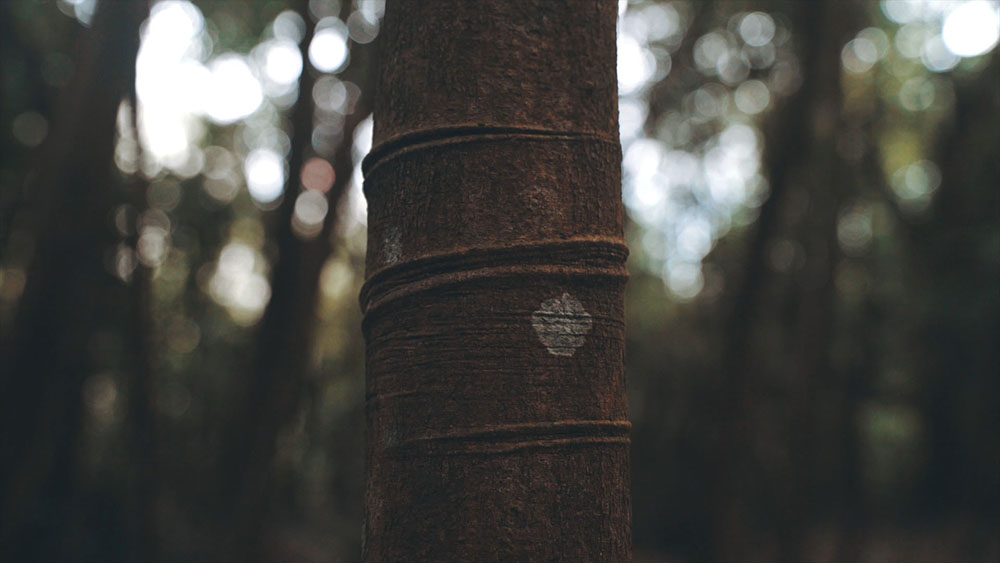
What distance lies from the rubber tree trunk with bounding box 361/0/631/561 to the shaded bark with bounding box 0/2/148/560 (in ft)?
14.4

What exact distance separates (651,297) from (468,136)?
18.8 meters

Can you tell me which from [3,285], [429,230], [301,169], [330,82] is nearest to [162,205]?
[3,285]

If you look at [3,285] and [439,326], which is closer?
[439,326]

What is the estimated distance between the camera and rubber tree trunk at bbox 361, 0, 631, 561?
1.18 metres

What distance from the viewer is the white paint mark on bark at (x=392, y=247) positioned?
130 centimetres

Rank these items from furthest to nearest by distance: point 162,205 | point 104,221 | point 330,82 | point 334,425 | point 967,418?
point 334,425 < point 162,205 < point 967,418 < point 330,82 < point 104,221

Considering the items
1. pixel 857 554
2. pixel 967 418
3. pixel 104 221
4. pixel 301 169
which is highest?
pixel 301 169

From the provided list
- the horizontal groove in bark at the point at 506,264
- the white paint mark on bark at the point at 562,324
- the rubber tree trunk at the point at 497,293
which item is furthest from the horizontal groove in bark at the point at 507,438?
the horizontal groove in bark at the point at 506,264

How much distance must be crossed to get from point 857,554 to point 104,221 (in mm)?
6414

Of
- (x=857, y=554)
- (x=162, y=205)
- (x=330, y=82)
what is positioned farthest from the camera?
(x=162, y=205)

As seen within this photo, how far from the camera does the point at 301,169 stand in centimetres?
666

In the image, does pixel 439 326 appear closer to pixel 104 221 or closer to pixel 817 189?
pixel 104 221

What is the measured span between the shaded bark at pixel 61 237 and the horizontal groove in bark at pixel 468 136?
4.41m

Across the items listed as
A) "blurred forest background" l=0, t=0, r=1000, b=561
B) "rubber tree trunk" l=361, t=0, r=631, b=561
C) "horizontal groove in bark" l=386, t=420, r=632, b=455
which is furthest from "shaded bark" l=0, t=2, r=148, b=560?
"horizontal groove in bark" l=386, t=420, r=632, b=455
